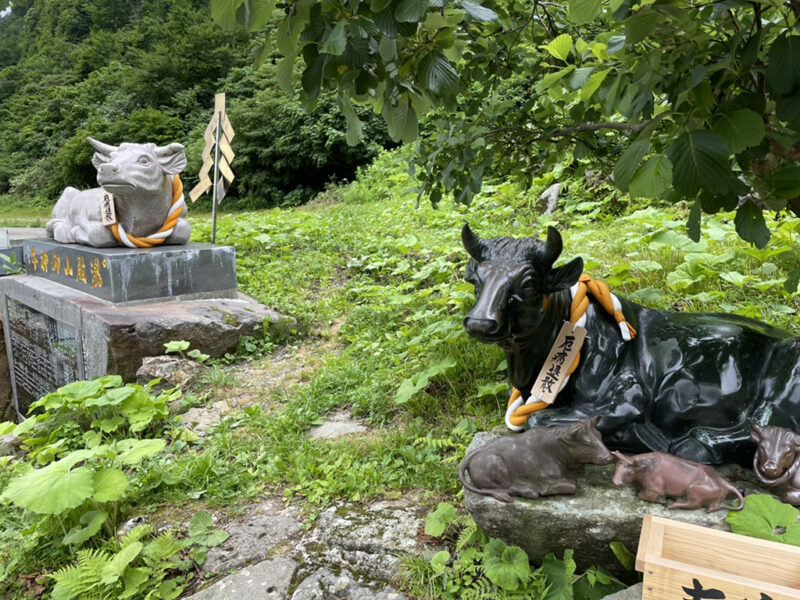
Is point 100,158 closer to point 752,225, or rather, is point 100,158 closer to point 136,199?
point 136,199

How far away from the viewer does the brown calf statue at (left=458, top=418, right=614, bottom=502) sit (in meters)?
2.07

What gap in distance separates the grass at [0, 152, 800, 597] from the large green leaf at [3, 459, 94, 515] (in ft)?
1.45

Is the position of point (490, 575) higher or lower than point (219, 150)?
lower

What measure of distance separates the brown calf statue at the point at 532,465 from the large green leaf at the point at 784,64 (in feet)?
3.94

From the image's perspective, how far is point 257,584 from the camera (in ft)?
8.06

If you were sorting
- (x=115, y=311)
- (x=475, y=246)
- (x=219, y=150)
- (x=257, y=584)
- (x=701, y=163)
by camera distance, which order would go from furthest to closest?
1. (x=219, y=150)
2. (x=115, y=311)
3. (x=257, y=584)
4. (x=475, y=246)
5. (x=701, y=163)

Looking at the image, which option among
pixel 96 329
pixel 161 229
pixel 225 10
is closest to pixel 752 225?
pixel 225 10

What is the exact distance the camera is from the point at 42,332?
6375 mm

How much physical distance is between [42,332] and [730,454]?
22.4 feet

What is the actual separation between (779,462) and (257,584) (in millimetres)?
2126

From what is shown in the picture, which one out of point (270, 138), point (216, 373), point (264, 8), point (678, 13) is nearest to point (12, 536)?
point (216, 373)

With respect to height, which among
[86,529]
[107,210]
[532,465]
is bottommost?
[86,529]

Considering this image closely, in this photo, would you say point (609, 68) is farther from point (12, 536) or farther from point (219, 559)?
point (12, 536)

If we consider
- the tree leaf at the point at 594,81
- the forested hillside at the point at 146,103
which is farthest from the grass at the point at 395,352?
the forested hillside at the point at 146,103
